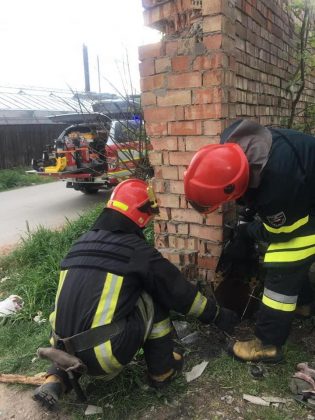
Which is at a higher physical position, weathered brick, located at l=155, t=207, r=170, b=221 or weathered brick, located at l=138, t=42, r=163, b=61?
weathered brick, located at l=138, t=42, r=163, b=61

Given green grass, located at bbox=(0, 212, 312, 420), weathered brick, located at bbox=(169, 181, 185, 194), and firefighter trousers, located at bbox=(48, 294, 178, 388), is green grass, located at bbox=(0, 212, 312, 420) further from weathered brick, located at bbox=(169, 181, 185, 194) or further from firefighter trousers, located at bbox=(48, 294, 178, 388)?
weathered brick, located at bbox=(169, 181, 185, 194)

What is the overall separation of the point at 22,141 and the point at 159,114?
15940mm

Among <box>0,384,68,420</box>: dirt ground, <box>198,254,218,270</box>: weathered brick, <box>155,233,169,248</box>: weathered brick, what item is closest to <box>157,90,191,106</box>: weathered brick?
<box>155,233,169,248</box>: weathered brick

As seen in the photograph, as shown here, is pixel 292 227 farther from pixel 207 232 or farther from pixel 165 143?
pixel 165 143

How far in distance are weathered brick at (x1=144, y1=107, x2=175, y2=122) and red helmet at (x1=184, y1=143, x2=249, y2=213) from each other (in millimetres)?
985

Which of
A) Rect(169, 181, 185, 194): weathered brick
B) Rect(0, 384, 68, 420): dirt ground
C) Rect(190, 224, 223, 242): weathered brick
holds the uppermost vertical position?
Rect(169, 181, 185, 194): weathered brick

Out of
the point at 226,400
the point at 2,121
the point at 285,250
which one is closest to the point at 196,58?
the point at 285,250

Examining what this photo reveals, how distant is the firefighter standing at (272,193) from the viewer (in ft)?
6.63

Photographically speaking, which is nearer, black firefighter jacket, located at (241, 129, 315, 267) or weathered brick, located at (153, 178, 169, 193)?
black firefighter jacket, located at (241, 129, 315, 267)

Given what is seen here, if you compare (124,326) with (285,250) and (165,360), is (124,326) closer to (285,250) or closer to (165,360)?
(165,360)

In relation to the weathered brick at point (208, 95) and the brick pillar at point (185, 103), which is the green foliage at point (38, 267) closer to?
the brick pillar at point (185, 103)

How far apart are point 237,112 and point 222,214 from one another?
0.77 m

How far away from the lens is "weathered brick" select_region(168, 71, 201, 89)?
9.09ft

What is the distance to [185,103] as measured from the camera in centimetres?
285
